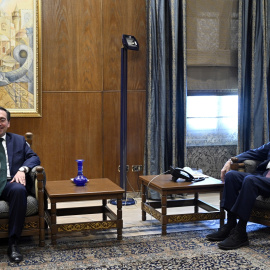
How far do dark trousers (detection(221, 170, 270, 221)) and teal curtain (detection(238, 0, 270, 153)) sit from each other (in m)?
1.78

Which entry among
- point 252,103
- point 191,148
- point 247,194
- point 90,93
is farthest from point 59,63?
point 247,194

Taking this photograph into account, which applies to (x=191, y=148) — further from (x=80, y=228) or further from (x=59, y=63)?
(x=80, y=228)

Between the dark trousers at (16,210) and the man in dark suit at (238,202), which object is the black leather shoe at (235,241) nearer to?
the man in dark suit at (238,202)

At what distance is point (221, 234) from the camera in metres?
3.89

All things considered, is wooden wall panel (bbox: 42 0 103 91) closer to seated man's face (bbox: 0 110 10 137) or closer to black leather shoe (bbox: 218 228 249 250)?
seated man's face (bbox: 0 110 10 137)

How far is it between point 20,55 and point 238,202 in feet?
9.48

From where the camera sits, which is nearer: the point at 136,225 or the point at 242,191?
the point at 242,191

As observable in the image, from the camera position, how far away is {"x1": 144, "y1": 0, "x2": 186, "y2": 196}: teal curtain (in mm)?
5316

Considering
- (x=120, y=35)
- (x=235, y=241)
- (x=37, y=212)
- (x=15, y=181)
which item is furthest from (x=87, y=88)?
(x=235, y=241)

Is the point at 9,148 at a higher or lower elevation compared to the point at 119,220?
higher

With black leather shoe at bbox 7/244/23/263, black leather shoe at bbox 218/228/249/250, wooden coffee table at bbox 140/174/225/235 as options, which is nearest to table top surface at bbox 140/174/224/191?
wooden coffee table at bbox 140/174/225/235

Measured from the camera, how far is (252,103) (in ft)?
18.6

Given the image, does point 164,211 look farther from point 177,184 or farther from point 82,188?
point 82,188

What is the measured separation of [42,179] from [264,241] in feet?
6.13
